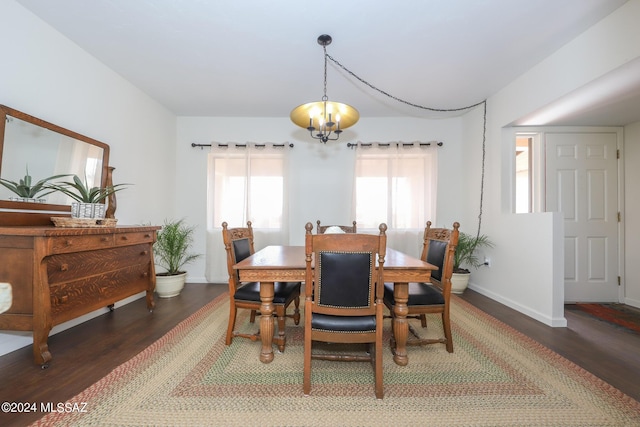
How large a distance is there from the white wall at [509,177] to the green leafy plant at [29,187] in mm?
4479

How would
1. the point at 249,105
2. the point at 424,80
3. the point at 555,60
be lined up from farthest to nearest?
the point at 249,105
the point at 424,80
the point at 555,60

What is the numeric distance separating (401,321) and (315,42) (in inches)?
93.8

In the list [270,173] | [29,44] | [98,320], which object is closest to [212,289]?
[98,320]

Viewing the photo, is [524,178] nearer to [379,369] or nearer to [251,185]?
[379,369]

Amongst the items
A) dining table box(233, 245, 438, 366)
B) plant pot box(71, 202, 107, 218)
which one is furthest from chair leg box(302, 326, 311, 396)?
plant pot box(71, 202, 107, 218)

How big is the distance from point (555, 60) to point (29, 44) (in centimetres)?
449

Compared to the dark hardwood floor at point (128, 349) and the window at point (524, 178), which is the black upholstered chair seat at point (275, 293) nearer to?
the dark hardwood floor at point (128, 349)

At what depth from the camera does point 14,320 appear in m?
1.58

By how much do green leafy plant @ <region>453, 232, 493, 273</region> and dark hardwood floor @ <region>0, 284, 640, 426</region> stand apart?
61cm

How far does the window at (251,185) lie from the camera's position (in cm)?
370

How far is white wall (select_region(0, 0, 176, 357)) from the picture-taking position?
181 cm

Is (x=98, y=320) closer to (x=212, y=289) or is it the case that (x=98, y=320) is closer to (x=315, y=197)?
(x=212, y=289)

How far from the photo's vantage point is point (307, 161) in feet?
12.4

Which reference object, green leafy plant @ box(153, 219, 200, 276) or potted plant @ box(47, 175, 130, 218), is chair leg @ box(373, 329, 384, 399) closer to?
potted plant @ box(47, 175, 130, 218)
